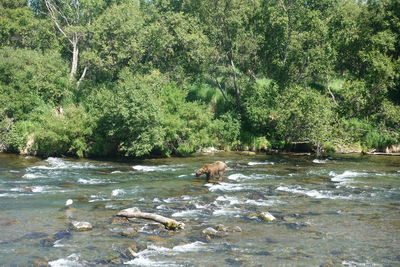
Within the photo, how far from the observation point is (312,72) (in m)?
48.4

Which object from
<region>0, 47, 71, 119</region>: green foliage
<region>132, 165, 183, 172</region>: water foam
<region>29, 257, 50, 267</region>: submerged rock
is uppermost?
<region>0, 47, 71, 119</region>: green foliage

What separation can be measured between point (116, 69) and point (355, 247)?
35.3 meters

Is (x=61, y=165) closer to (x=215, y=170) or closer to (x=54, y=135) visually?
(x=54, y=135)

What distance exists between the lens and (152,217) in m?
20.7

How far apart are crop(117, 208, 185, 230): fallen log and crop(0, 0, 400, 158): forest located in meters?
16.5

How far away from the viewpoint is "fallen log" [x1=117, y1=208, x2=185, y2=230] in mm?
19688

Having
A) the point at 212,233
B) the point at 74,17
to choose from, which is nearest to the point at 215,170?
the point at 212,233

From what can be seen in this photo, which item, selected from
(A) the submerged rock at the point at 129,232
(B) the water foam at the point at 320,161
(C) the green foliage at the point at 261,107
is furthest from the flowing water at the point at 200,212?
(C) the green foliage at the point at 261,107

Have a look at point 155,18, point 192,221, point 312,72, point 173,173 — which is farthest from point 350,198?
point 155,18

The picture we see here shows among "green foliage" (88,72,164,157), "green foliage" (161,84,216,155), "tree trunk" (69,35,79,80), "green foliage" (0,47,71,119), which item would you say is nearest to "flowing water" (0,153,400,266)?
"green foliage" (88,72,164,157)

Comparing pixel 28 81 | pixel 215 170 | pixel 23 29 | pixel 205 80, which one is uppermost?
pixel 23 29

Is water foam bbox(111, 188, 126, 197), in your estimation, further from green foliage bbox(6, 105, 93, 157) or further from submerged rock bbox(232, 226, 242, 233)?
green foliage bbox(6, 105, 93, 157)

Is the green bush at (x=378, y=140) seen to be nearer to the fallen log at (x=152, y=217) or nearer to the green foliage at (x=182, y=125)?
the green foliage at (x=182, y=125)

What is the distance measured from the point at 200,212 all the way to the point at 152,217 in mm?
2731
